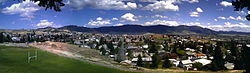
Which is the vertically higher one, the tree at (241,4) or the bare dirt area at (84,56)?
the tree at (241,4)

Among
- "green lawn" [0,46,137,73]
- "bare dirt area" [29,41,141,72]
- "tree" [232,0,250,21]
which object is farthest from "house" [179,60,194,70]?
"tree" [232,0,250,21]

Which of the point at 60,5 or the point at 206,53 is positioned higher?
the point at 60,5

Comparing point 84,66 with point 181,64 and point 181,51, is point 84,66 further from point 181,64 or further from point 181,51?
point 181,51

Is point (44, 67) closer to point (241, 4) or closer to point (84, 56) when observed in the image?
point (84, 56)

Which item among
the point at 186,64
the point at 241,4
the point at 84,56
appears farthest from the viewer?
the point at 84,56

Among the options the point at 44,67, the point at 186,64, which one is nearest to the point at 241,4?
the point at 44,67

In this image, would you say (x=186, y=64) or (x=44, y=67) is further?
(x=186, y=64)

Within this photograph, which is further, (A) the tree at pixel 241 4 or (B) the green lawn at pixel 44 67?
(B) the green lawn at pixel 44 67

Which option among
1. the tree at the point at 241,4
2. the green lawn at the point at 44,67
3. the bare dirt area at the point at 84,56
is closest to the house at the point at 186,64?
the bare dirt area at the point at 84,56

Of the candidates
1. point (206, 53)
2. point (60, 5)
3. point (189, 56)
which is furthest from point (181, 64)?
point (60, 5)

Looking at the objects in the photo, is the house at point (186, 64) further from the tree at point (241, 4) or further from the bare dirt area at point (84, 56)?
the tree at point (241, 4)

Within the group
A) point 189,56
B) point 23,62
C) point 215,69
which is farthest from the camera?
point 189,56
